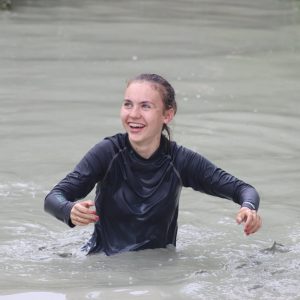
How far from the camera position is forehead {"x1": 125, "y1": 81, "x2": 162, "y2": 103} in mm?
4492

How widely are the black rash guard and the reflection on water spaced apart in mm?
128

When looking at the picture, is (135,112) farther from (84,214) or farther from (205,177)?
(84,214)

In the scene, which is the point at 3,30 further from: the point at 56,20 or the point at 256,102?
the point at 256,102

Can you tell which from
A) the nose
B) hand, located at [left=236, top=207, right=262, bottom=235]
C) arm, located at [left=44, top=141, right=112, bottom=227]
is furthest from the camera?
the nose

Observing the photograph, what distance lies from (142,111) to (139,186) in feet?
1.27

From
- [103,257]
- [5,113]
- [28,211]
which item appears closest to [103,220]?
[103,257]

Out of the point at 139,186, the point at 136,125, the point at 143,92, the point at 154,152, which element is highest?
the point at 143,92

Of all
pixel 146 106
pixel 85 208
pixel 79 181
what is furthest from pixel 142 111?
pixel 85 208

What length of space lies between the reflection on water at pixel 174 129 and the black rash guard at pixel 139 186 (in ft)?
0.42

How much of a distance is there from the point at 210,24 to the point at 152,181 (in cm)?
1041

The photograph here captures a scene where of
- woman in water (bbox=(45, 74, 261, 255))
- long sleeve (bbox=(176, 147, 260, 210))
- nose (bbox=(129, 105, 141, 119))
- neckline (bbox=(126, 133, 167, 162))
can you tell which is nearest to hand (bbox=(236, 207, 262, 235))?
woman in water (bbox=(45, 74, 261, 255))

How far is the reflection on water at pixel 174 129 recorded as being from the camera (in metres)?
4.33

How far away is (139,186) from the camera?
181 inches

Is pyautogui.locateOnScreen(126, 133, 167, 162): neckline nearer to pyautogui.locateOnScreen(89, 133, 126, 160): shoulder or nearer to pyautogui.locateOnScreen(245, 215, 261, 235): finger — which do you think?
pyautogui.locateOnScreen(89, 133, 126, 160): shoulder
